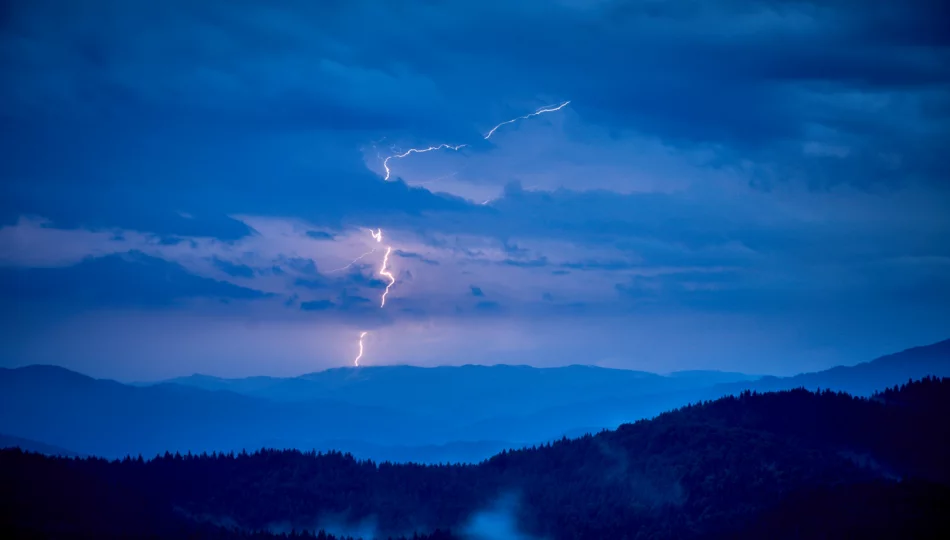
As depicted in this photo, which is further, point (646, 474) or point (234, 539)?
point (646, 474)

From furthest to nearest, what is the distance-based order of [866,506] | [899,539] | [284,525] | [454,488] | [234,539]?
[454,488] → [284,525] → [234,539] → [866,506] → [899,539]

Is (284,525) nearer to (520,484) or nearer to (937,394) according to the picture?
(520,484)

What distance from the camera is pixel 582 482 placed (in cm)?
11694

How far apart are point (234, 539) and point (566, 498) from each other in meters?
38.6

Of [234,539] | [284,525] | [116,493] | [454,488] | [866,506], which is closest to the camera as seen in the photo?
[866,506]

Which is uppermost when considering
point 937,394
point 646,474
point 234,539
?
point 937,394

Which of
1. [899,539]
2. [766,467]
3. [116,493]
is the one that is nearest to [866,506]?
[899,539]

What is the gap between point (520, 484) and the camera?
397 feet

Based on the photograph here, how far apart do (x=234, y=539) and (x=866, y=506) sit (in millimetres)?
61560

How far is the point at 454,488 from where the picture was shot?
122 metres

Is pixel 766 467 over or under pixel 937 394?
under

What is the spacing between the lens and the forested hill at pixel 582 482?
99438 millimetres

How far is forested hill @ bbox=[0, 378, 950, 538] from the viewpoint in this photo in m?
99.4

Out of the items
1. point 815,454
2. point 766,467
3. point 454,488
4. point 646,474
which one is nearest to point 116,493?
point 454,488
